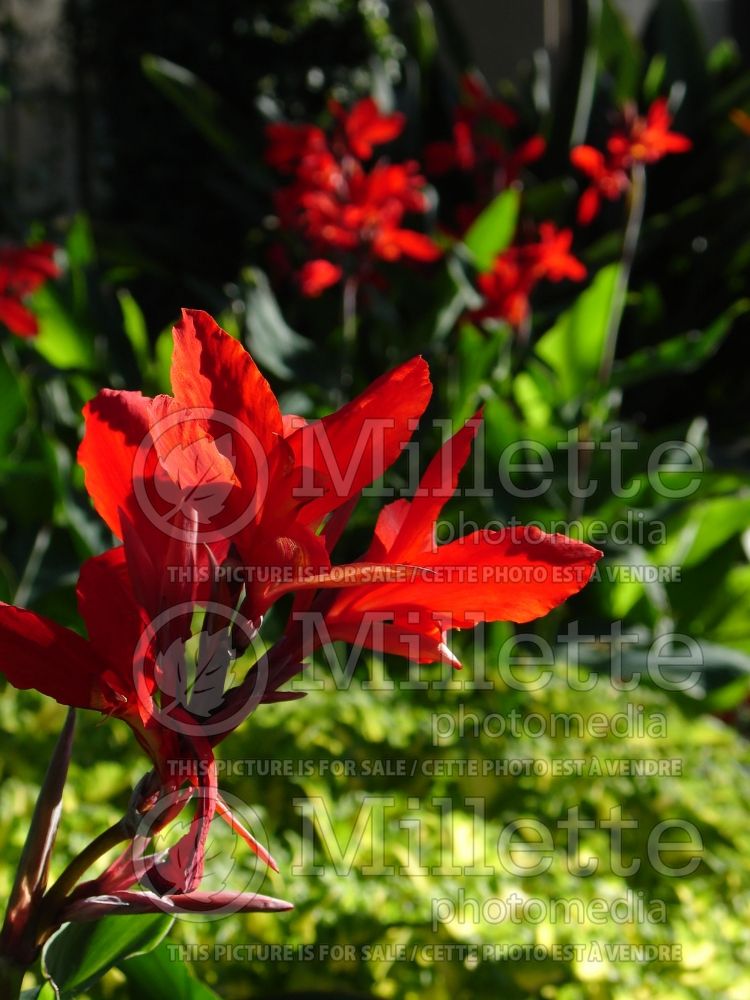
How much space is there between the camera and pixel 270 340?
7.50 ft

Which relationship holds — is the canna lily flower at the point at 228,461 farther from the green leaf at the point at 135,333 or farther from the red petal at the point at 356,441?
the green leaf at the point at 135,333

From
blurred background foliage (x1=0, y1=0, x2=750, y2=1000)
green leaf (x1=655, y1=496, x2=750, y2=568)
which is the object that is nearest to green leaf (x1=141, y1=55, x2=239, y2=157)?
blurred background foliage (x1=0, y1=0, x2=750, y2=1000)

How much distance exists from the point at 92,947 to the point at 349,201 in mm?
1734

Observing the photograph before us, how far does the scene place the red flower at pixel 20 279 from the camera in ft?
6.04

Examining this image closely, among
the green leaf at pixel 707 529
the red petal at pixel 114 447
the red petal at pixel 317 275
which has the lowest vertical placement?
the red petal at pixel 114 447

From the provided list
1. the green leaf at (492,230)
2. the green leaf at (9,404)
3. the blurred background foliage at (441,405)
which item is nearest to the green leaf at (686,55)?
the blurred background foliage at (441,405)

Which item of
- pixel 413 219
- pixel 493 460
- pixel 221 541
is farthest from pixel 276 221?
pixel 221 541

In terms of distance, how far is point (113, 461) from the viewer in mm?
431

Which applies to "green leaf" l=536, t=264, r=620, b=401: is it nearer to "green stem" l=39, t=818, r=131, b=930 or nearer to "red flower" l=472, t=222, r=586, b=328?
"red flower" l=472, t=222, r=586, b=328

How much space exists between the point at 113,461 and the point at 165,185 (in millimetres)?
3905

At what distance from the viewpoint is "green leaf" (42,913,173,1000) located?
47cm

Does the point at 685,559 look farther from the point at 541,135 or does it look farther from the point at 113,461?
the point at 113,461

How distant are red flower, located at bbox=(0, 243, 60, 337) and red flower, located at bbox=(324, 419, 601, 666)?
153 centimetres

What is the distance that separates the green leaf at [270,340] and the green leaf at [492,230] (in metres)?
0.44
